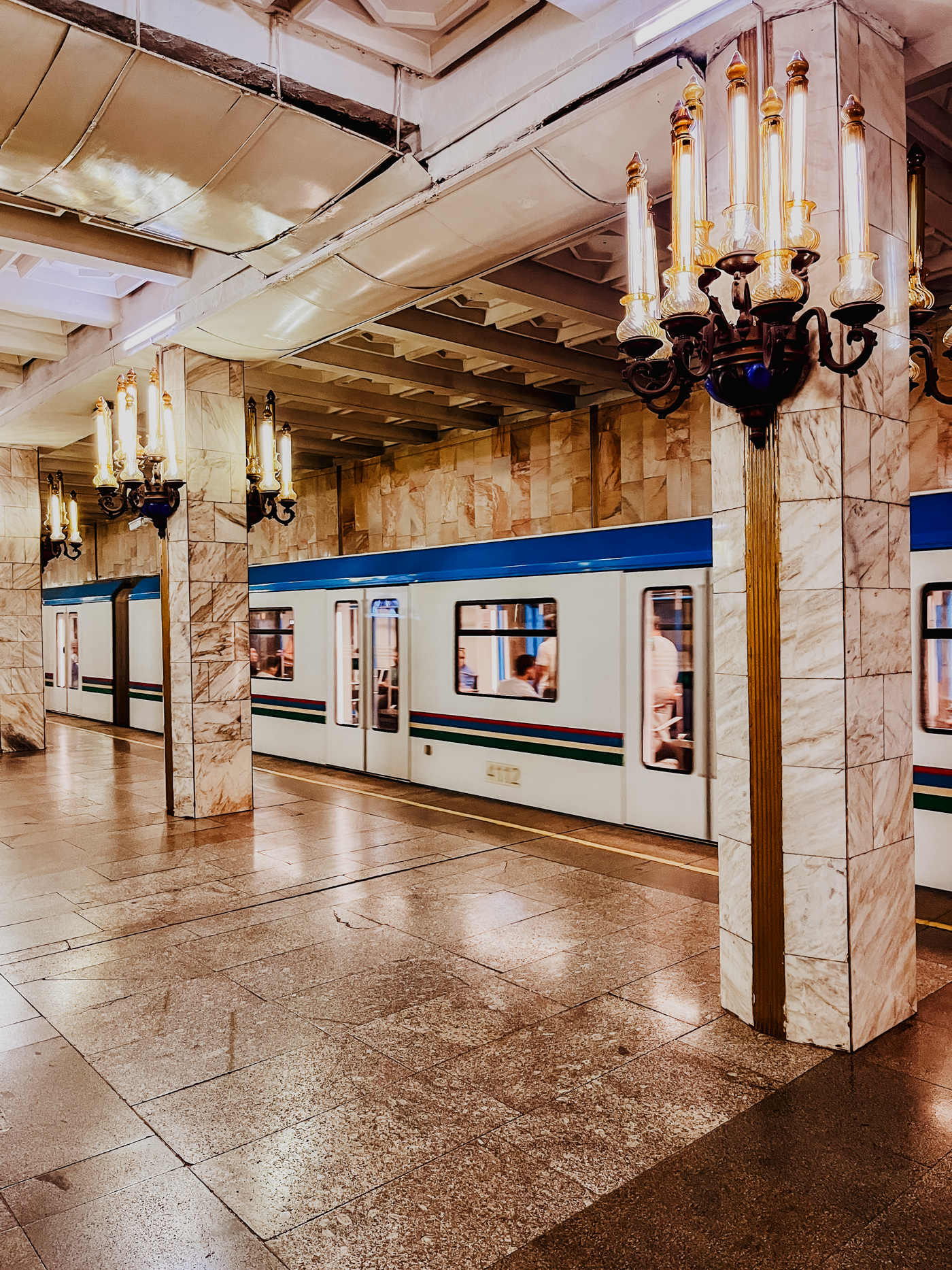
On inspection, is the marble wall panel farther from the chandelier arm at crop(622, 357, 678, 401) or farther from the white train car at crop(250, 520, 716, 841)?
the white train car at crop(250, 520, 716, 841)

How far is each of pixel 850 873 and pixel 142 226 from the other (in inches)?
207

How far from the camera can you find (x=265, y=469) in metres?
8.66

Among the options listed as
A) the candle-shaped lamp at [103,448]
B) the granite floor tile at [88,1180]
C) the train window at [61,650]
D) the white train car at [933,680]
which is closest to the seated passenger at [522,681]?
the white train car at [933,680]

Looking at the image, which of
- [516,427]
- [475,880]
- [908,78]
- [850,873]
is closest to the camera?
[850,873]

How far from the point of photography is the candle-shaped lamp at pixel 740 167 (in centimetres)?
330

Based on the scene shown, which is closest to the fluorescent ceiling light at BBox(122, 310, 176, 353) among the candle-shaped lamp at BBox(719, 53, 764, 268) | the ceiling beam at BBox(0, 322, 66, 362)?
the ceiling beam at BBox(0, 322, 66, 362)

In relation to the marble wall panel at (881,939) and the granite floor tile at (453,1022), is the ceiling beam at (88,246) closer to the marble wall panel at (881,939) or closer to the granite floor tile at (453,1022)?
the granite floor tile at (453,1022)

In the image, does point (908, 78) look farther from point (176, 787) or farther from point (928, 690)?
point (176, 787)

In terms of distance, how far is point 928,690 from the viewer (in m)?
5.70

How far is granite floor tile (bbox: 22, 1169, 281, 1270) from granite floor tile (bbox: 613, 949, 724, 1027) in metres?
2.12

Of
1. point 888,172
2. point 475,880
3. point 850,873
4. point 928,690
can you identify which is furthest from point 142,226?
Answer: point 928,690

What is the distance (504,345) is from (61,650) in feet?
42.5

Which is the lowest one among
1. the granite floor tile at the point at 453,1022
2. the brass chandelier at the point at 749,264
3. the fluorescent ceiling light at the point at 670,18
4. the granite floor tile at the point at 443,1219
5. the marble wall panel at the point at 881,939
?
the granite floor tile at the point at 453,1022

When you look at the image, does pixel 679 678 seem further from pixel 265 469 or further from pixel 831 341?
pixel 265 469
